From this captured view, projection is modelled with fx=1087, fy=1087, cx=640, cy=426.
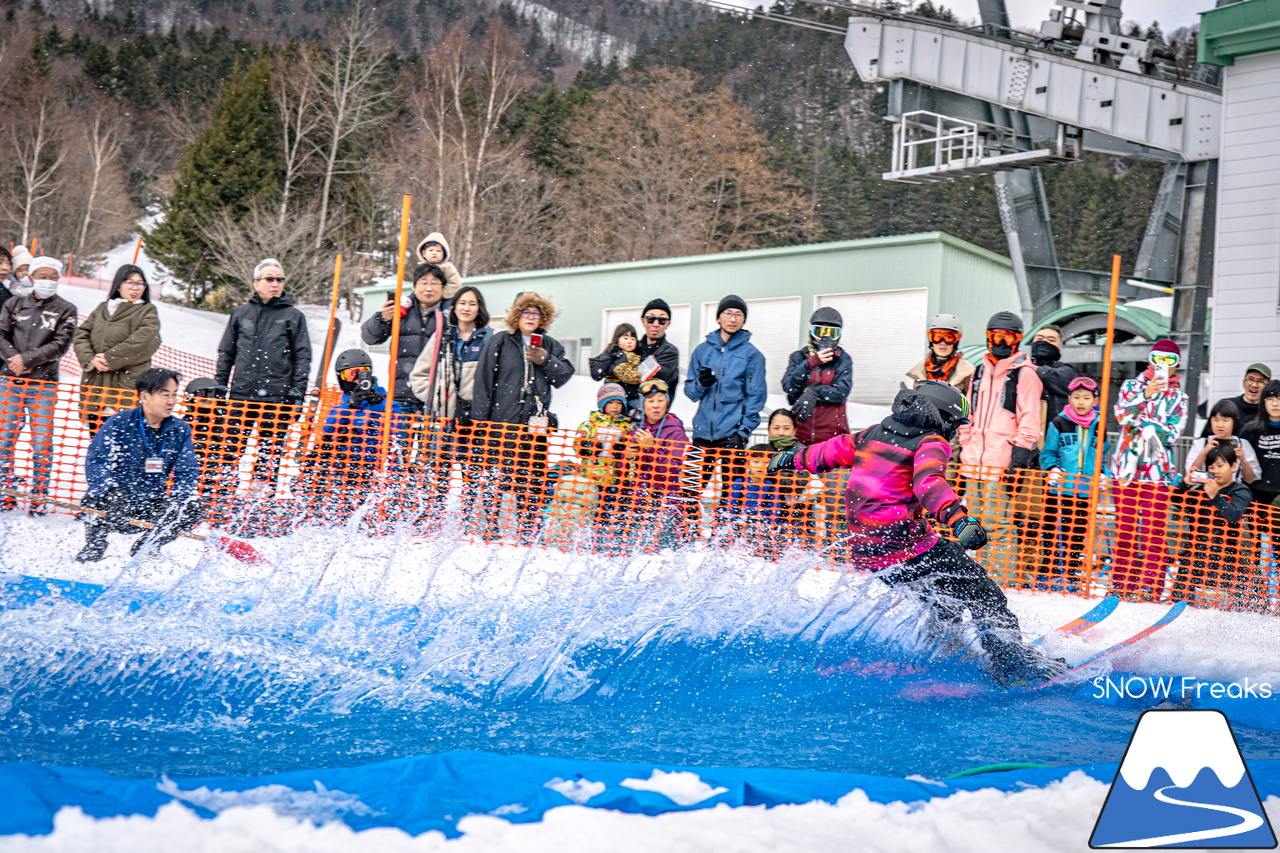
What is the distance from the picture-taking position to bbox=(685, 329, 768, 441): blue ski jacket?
25.1 feet

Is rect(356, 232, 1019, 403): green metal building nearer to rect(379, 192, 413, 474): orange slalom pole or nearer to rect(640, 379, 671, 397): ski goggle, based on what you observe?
rect(640, 379, 671, 397): ski goggle

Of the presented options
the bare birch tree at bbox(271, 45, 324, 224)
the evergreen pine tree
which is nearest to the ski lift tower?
the bare birch tree at bbox(271, 45, 324, 224)

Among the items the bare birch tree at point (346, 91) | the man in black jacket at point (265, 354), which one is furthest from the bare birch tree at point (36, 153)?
the man in black jacket at point (265, 354)

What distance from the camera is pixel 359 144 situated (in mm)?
41594

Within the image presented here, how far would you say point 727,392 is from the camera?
7684 mm

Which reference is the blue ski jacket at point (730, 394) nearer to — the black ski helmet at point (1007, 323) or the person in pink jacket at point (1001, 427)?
the person in pink jacket at point (1001, 427)

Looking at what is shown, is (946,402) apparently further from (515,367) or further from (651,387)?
(515,367)

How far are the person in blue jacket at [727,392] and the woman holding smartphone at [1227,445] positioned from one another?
3088 mm

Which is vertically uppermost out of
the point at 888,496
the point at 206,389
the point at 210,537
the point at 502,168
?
the point at 502,168

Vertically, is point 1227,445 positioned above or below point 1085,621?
above

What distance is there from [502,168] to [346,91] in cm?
624

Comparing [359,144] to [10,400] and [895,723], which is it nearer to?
[10,400]

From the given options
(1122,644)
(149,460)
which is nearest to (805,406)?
(1122,644)

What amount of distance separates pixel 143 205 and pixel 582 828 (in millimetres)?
65916
